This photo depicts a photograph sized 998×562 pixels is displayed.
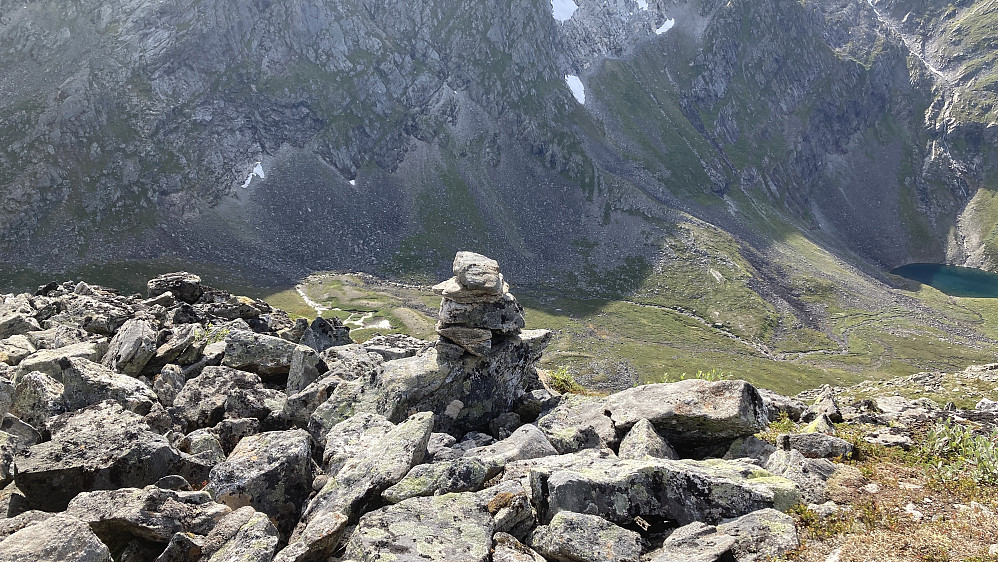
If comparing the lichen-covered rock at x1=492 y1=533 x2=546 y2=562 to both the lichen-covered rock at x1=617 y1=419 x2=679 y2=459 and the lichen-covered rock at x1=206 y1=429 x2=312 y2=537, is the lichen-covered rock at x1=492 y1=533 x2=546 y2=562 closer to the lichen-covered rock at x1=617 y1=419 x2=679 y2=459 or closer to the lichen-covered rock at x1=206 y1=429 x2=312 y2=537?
the lichen-covered rock at x1=617 y1=419 x2=679 y2=459

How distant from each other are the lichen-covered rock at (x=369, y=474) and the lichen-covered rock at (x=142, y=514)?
2012 mm

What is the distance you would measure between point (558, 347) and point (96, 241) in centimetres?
12574

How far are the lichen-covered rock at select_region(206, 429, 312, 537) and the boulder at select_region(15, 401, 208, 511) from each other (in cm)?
118

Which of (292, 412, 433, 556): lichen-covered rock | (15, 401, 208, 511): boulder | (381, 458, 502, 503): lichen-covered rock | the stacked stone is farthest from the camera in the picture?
the stacked stone

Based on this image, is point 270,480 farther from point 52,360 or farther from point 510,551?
point 52,360

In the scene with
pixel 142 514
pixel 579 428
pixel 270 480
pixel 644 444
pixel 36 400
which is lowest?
pixel 270 480

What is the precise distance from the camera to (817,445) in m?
13.0

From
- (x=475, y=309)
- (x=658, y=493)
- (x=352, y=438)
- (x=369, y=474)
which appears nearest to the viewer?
(x=658, y=493)

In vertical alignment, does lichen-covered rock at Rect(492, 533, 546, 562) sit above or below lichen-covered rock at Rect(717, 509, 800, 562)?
below

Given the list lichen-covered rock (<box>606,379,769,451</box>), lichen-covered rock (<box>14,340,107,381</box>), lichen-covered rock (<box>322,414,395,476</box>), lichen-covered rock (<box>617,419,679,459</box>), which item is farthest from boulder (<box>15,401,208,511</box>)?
lichen-covered rock (<box>606,379,769,451</box>)

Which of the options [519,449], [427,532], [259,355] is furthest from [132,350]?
[427,532]

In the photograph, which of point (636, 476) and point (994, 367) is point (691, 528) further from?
point (994, 367)

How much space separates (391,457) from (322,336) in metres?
14.9

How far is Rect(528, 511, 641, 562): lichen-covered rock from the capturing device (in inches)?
342
